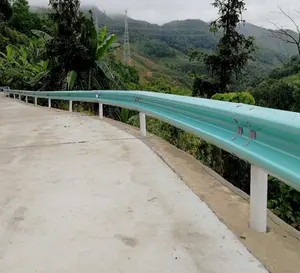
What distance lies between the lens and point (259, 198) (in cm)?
294

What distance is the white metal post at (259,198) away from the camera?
293 cm

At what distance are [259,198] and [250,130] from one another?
51cm

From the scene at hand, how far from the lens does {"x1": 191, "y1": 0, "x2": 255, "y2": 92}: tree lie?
29062 mm

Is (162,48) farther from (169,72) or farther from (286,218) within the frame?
(286,218)

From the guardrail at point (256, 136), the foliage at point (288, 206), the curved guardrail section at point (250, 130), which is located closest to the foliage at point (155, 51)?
the foliage at point (288, 206)

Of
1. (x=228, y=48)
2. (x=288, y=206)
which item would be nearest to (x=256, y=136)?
(x=288, y=206)

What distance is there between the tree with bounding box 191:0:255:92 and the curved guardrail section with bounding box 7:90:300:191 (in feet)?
82.1

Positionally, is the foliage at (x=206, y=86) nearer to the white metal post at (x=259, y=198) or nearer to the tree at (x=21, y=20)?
the white metal post at (x=259, y=198)

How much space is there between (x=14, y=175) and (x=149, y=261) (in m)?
2.45

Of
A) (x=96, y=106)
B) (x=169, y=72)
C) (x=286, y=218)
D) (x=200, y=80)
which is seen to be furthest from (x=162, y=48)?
(x=286, y=218)

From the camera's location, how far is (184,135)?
9500 mm

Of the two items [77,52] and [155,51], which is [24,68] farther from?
[155,51]

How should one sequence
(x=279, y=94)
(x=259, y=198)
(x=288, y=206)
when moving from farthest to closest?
(x=279, y=94) < (x=288, y=206) < (x=259, y=198)

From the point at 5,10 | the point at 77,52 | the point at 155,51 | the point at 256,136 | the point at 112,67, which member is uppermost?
the point at 5,10
